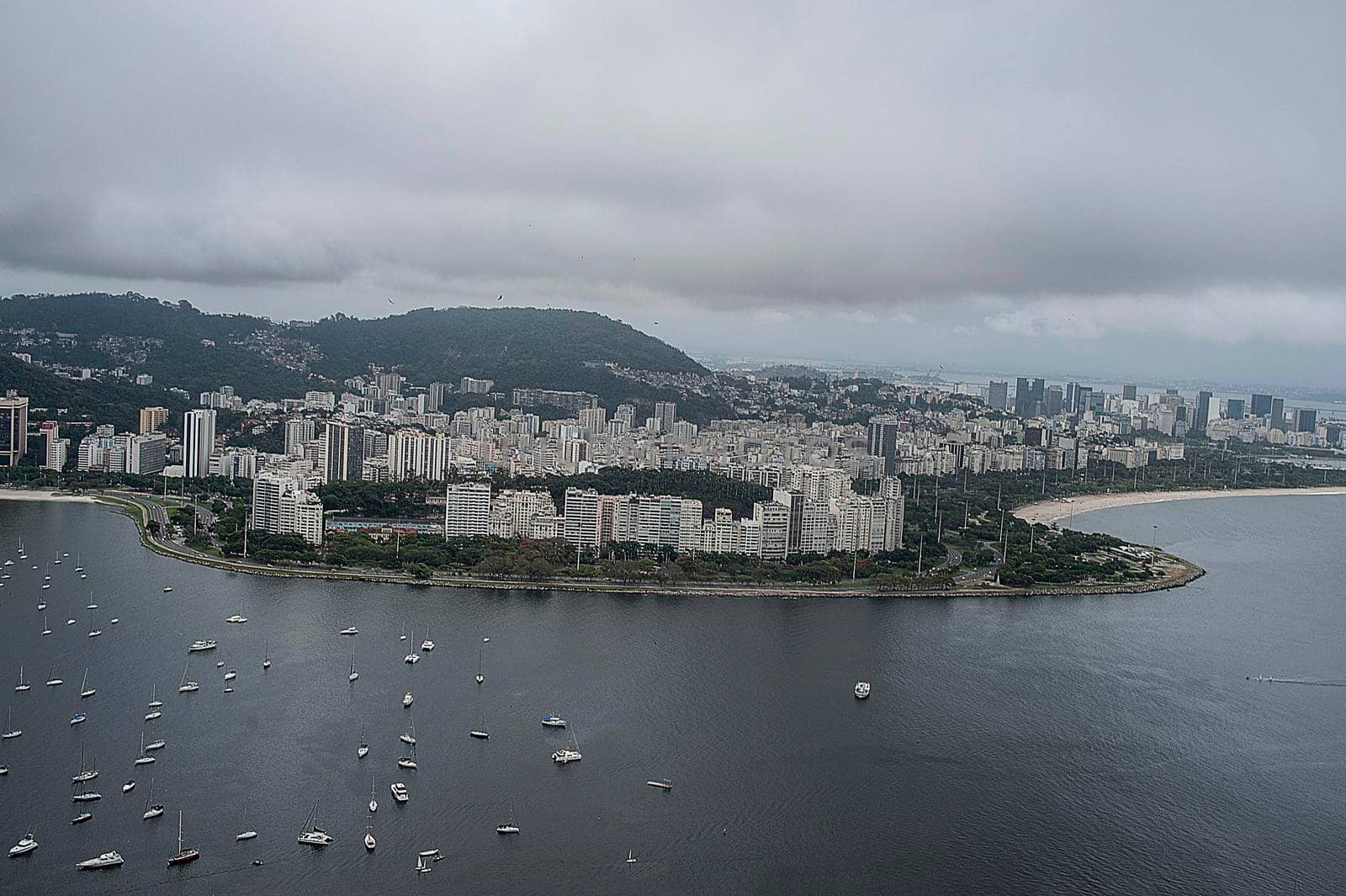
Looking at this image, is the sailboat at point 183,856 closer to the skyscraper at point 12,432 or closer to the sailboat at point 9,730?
the sailboat at point 9,730

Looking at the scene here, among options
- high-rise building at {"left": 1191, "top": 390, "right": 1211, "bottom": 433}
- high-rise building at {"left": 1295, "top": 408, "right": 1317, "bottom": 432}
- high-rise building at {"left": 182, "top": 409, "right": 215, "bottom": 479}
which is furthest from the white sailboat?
high-rise building at {"left": 1295, "top": 408, "right": 1317, "bottom": 432}

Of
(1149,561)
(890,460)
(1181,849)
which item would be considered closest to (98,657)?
(1181,849)

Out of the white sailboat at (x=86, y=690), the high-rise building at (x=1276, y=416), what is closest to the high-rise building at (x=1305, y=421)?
the high-rise building at (x=1276, y=416)

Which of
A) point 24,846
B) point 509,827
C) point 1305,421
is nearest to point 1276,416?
point 1305,421

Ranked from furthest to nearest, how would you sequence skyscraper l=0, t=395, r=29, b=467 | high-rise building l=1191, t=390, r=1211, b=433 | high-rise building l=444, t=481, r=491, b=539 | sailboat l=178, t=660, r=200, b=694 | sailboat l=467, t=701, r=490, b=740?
high-rise building l=1191, t=390, r=1211, b=433 → skyscraper l=0, t=395, r=29, b=467 → high-rise building l=444, t=481, r=491, b=539 → sailboat l=178, t=660, r=200, b=694 → sailboat l=467, t=701, r=490, b=740

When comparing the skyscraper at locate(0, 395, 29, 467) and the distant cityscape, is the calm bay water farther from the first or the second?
the skyscraper at locate(0, 395, 29, 467)

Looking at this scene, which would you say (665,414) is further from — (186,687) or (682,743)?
(682,743)
